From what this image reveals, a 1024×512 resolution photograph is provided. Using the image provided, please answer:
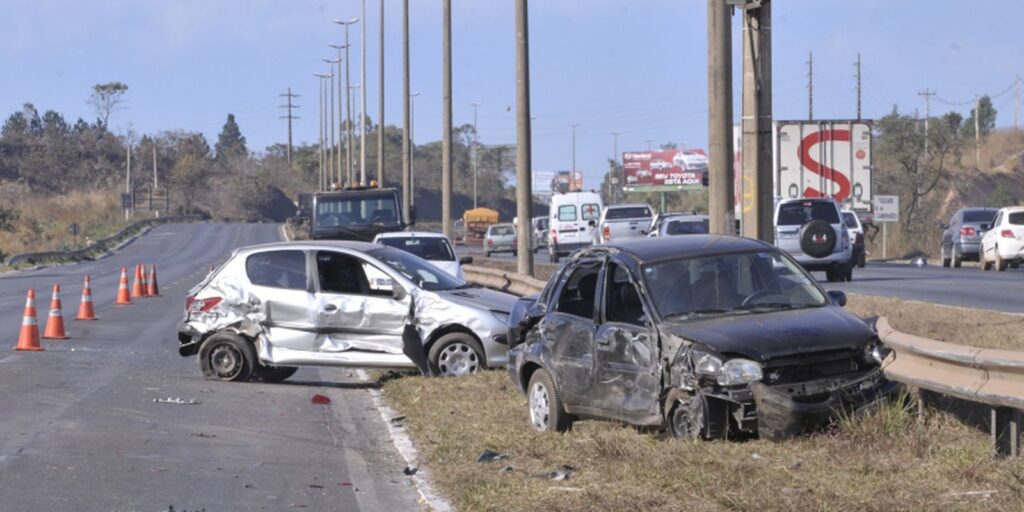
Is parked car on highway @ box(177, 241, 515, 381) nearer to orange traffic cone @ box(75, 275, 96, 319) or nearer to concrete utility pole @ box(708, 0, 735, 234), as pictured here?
concrete utility pole @ box(708, 0, 735, 234)

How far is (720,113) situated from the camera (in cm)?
1543

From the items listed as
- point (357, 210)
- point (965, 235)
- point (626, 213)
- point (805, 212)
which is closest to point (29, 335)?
point (805, 212)

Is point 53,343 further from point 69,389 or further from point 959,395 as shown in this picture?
point 959,395

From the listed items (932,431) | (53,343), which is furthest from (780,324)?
(53,343)

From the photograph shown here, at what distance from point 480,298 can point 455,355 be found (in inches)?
32.9

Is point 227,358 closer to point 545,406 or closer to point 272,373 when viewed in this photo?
point 272,373

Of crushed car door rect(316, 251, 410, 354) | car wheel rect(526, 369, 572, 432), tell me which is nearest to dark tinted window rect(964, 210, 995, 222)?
crushed car door rect(316, 251, 410, 354)

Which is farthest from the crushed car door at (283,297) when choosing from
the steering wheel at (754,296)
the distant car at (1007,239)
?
the distant car at (1007,239)

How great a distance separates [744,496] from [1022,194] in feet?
313

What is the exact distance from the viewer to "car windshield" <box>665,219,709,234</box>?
34.5m

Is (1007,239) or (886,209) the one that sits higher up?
(886,209)

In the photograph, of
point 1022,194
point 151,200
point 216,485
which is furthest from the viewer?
point 151,200

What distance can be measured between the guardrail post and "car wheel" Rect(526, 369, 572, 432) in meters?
3.36

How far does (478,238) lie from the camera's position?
8631 centimetres
